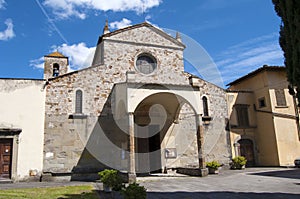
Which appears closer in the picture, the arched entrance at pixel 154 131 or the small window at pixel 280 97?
the arched entrance at pixel 154 131

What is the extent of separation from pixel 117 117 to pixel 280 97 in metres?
11.5

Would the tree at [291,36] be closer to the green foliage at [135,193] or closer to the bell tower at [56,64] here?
the green foliage at [135,193]

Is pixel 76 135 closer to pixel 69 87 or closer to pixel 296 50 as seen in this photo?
pixel 69 87

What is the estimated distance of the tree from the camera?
627cm

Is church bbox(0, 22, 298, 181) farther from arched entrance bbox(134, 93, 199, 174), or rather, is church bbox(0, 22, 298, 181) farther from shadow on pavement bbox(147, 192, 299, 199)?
shadow on pavement bbox(147, 192, 299, 199)

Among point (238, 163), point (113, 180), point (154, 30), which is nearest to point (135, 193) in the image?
point (113, 180)

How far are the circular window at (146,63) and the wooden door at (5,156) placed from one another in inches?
330

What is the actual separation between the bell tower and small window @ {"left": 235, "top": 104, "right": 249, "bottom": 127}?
13.5 metres

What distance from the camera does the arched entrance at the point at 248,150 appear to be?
17656mm

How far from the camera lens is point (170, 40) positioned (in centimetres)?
1723

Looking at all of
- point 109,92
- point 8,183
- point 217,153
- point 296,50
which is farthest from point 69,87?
point 296,50

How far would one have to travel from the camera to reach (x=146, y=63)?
16.4m

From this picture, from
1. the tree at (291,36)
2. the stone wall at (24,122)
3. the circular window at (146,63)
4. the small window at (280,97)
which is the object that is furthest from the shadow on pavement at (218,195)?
the small window at (280,97)

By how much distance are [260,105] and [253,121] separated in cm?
125
